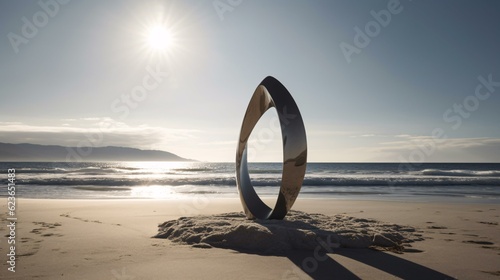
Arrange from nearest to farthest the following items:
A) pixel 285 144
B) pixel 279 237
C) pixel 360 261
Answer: pixel 360 261 < pixel 279 237 < pixel 285 144

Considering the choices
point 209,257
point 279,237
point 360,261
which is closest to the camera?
point 360,261

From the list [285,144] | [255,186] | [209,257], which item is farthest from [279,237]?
[255,186]

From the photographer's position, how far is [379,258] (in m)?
4.94

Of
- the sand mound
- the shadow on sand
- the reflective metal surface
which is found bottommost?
the shadow on sand

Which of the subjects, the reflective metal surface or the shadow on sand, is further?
the reflective metal surface

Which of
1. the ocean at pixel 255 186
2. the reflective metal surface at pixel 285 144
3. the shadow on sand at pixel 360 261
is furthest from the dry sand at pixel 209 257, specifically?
the ocean at pixel 255 186

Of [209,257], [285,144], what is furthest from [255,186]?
[209,257]

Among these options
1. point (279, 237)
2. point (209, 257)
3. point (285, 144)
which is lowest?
point (209, 257)

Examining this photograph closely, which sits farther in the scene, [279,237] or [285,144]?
[285,144]

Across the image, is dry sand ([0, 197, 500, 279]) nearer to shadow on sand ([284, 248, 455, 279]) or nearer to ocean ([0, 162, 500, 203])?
shadow on sand ([284, 248, 455, 279])

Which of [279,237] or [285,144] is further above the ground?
[285,144]

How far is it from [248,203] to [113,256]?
3.41 metres

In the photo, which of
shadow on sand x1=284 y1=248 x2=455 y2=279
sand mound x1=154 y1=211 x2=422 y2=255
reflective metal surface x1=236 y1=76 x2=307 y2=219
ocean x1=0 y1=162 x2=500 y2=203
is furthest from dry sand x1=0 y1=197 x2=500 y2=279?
ocean x1=0 y1=162 x2=500 y2=203

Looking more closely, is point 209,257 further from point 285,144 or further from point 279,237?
point 285,144
